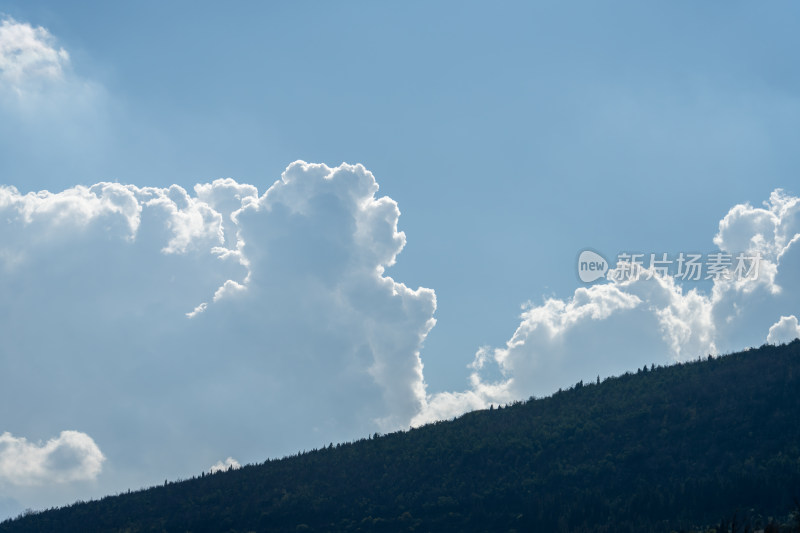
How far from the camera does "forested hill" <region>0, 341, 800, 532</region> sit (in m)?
57.4

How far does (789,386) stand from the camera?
231 ft

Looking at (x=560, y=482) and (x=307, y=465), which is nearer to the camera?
(x=560, y=482)

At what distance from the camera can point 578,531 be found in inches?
2156

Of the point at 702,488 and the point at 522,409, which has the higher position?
the point at 522,409

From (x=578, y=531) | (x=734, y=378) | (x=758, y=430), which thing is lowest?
(x=578, y=531)

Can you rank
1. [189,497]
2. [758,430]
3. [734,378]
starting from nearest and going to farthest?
[758,430] → [734,378] → [189,497]

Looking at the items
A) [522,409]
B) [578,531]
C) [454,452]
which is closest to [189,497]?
[454,452]

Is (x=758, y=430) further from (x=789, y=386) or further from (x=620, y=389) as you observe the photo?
(x=620, y=389)

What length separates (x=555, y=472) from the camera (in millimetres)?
68250

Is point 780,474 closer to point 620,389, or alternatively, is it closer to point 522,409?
point 620,389

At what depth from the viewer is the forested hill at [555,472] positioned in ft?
188

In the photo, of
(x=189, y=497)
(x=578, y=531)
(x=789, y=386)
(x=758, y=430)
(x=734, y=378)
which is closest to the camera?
(x=578, y=531)

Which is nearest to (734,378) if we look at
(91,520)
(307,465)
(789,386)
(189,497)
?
(789,386)

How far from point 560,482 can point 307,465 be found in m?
28.5
